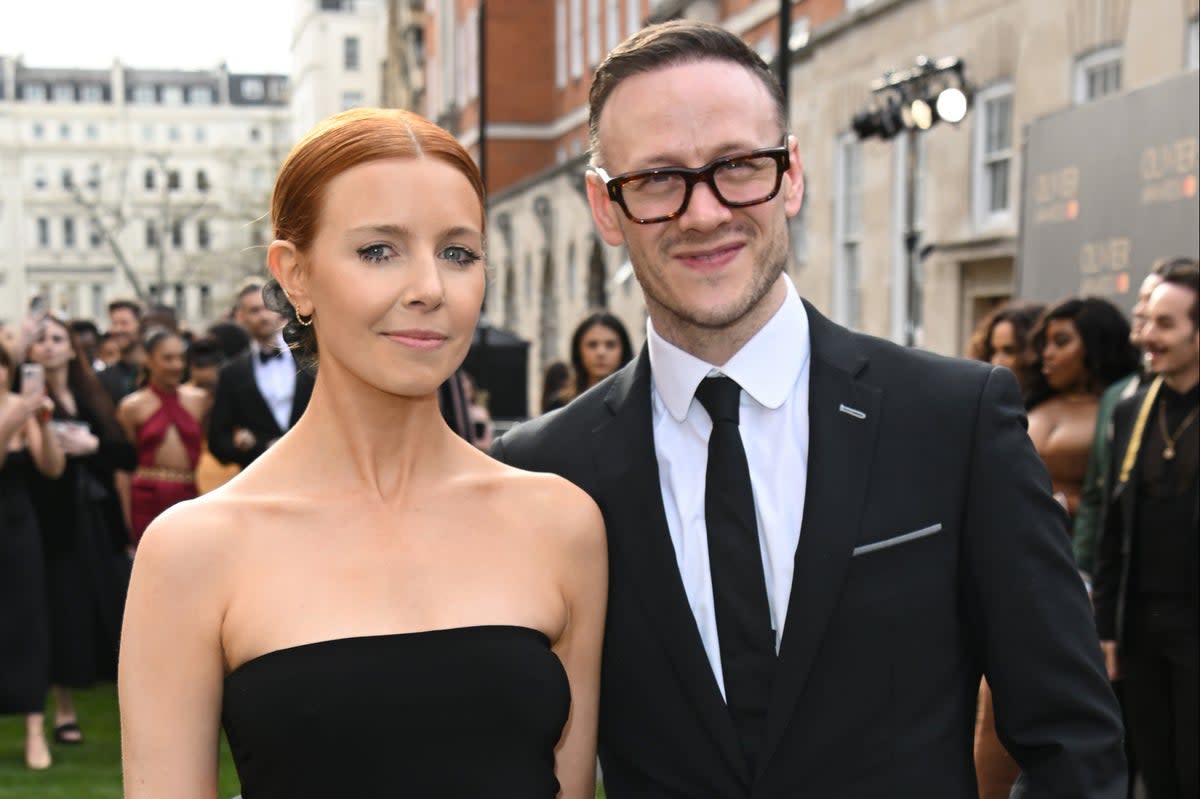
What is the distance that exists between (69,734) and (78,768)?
645 mm

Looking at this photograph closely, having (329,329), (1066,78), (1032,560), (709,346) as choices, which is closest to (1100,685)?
(1032,560)

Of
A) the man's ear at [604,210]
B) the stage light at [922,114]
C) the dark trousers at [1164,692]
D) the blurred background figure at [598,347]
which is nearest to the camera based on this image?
A: the man's ear at [604,210]

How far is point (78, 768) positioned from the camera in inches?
281

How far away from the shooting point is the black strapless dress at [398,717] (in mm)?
2283

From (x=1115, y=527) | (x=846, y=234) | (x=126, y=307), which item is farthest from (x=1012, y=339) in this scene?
(x=846, y=234)

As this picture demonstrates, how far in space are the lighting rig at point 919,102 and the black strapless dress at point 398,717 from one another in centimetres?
1078

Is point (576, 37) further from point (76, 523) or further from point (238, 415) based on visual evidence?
point (76, 523)

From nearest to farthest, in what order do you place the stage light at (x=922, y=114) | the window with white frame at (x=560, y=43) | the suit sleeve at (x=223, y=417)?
the suit sleeve at (x=223, y=417)
the stage light at (x=922, y=114)
the window with white frame at (x=560, y=43)

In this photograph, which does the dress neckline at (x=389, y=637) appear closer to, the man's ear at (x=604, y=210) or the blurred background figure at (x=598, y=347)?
the man's ear at (x=604, y=210)

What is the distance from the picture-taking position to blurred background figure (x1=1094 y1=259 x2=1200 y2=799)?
5.44 m

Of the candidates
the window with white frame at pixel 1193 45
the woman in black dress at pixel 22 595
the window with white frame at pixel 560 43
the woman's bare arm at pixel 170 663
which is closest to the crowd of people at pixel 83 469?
the woman in black dress at pixel 22 595

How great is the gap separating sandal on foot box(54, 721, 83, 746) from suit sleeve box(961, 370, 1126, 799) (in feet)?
20.9

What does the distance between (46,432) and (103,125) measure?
12010 centimetres

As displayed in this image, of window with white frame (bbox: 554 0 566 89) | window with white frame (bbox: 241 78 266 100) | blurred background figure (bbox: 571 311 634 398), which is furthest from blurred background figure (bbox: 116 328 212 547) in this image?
window with white frame (bbox: 241 78 266 100)
